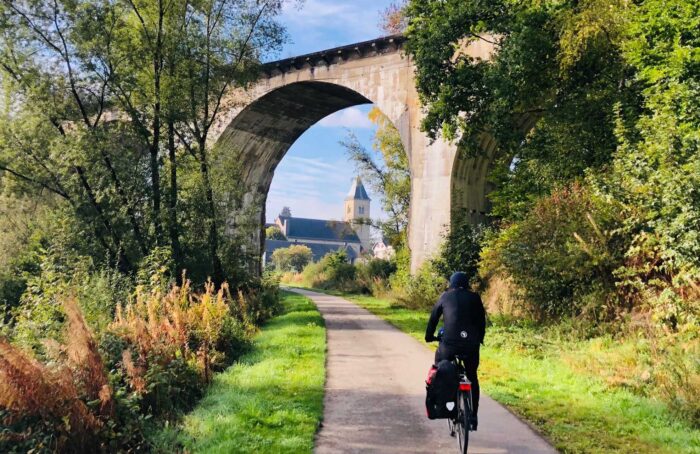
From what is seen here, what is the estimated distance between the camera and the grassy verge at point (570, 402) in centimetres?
600

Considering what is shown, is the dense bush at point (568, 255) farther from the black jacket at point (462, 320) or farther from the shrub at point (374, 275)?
the shrub at point (374, 275)

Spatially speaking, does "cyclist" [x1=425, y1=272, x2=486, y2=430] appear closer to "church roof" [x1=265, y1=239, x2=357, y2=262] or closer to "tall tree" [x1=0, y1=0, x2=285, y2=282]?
"tall tree" [x1=0, y1=0, x2=285, y2=282]

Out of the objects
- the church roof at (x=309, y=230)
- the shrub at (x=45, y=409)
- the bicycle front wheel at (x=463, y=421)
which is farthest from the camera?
the church roof at (x=309, y=230)

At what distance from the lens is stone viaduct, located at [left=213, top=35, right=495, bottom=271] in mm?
22000

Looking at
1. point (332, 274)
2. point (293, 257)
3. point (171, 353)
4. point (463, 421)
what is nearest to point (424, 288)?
point (171, 353)

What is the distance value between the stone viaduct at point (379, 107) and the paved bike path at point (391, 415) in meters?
10.2

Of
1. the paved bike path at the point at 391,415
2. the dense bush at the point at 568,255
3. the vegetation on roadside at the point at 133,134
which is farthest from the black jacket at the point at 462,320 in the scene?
the vegetation on roadside at the point at 133,134

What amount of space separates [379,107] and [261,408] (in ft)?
65.1

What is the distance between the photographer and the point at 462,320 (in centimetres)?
575


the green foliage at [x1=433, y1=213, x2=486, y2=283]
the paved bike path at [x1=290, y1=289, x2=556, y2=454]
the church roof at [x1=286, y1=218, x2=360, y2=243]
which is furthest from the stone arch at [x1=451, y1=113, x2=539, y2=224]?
the church roof at [x1=286, y1=218, x2=360, y2=243]

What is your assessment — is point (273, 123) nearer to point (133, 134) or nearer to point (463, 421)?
point (133, 134)

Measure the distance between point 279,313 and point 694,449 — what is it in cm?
1547

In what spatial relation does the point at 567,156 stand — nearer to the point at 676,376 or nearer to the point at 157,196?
the point at 676,376

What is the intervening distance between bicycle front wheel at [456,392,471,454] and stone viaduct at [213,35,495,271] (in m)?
14.0
